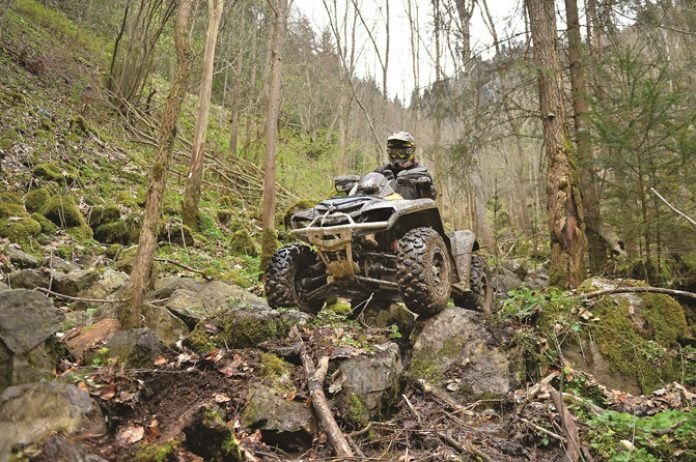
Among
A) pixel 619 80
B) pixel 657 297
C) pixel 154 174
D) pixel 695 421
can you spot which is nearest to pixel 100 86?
pixel 154 174

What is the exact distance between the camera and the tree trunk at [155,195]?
4.41 metres

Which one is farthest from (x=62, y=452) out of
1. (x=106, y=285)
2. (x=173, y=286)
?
(x=106, y=285)

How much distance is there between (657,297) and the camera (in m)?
5.29

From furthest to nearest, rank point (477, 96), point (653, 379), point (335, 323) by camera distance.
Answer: point (477, 96)
point (335, 323)
point (653, 379)

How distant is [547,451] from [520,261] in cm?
1059

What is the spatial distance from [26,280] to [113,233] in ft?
11.1

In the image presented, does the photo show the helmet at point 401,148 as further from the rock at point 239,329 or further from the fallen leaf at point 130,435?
the fallen leaf at point 130,435

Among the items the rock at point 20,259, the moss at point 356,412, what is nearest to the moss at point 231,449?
the moss at point 356,412

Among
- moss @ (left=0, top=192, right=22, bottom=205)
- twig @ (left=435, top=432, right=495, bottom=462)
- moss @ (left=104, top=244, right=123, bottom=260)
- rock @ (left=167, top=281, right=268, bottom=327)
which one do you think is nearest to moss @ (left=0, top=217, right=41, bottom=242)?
moss @ (left=0, top=192, right=22, bottom=205)

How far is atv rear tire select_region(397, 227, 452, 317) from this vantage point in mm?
4898

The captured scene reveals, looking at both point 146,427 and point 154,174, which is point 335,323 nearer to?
point 154,174

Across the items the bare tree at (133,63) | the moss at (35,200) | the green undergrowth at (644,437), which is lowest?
the green undergrowth at (644,437)

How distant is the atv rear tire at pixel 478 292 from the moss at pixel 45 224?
649 centimetres

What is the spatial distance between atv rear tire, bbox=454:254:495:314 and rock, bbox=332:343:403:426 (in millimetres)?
2621
